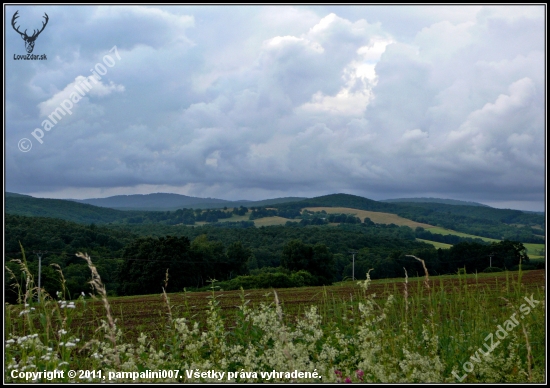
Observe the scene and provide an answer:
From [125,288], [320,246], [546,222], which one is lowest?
[125,288]

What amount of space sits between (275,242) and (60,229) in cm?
2635

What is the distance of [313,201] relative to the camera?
9312cm

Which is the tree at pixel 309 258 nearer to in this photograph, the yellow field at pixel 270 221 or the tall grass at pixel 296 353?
the yellow field at pixel 270 221

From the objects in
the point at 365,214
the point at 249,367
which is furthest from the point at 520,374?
the point at 365,214

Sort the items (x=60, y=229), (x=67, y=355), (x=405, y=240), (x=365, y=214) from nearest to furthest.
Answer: (x=67, y=355) < (x=60, y=229) < (x=405, y=240) < (x=365, y=214)

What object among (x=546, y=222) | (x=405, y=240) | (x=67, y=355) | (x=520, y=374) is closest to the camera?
(x=546, y=222)

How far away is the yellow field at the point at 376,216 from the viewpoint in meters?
62.6

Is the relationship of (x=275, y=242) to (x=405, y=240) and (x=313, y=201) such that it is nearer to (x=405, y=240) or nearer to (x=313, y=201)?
(x=405, y=240)

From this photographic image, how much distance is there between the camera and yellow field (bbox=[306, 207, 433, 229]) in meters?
62.6

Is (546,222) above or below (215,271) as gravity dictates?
above

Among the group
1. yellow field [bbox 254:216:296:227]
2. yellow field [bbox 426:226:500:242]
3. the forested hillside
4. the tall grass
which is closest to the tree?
the forested hillside

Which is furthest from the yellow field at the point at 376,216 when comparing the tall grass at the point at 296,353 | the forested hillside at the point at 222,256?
the tall grass at the point at 296,353

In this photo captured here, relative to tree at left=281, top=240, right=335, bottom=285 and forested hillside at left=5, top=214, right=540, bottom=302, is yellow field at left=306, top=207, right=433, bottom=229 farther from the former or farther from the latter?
tree at left=281, top=240, right=335, bottom=285

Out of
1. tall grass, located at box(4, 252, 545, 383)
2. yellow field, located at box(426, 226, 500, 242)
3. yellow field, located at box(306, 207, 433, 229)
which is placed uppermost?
yellow field, located at box(306, 207, 433, 229)
